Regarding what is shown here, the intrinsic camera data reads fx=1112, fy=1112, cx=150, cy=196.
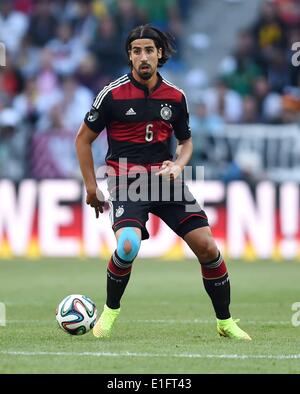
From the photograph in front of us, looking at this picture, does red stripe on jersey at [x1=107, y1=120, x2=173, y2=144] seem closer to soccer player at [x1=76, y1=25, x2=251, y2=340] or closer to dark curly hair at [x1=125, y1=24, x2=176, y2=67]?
soccer player at [x1=76, y1=25, x2=251, y2=340]

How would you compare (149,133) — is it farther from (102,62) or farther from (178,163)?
(102,62)

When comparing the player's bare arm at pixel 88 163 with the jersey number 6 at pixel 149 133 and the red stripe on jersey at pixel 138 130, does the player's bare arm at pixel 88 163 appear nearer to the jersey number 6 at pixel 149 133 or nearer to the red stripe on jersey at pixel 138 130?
the red stripe on jersey at pixel 138 130

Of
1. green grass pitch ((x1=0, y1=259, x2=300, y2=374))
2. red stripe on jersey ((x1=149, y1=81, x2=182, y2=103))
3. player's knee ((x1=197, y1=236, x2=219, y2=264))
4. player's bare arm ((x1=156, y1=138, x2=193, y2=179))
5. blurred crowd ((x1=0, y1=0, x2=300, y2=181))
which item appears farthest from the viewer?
blurred crowd ((x1=0, y1=0, x2=300, y2=181))

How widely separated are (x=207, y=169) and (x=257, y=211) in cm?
147

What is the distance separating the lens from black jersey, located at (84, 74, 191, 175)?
865 cm

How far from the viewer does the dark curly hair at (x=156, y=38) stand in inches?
339

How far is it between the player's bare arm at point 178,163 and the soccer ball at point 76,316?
4.03ft

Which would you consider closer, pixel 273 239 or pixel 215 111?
pixel 273 239

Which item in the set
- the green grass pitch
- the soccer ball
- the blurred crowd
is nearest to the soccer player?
the soccer ball

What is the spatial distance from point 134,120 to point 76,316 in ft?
5.19

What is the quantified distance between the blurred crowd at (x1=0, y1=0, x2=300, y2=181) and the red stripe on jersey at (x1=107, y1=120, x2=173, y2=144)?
416 inches

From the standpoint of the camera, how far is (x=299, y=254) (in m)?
17.8
